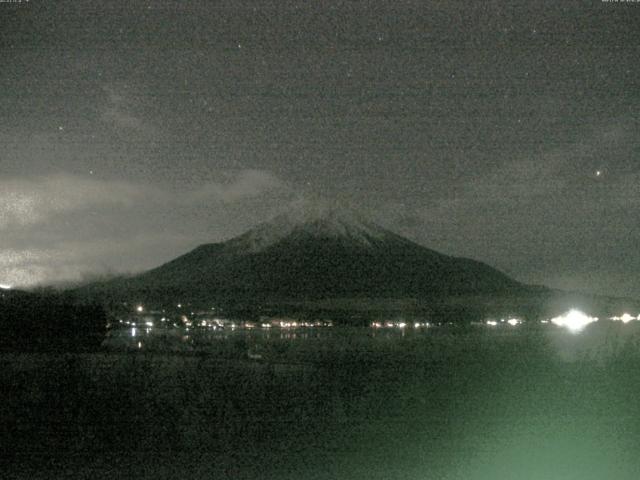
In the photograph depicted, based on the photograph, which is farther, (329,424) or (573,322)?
(573,322)

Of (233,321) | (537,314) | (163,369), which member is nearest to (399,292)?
(537,314)

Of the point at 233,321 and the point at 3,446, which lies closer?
the point at 3,446

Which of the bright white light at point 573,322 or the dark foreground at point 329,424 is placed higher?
the bright white light at point 573,322

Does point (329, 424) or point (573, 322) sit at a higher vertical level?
point (573, 322)

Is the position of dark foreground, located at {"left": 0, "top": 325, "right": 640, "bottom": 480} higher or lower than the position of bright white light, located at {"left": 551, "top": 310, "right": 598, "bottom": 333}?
lower

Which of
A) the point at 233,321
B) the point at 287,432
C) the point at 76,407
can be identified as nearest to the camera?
the point at 287,432

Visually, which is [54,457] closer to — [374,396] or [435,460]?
[435,460]

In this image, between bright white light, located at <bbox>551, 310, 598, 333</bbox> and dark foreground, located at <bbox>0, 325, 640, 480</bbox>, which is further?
bright white light, located at <bbox>551, 310, 598, 333</bbox>

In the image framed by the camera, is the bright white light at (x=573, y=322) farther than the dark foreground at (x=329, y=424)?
Yes
